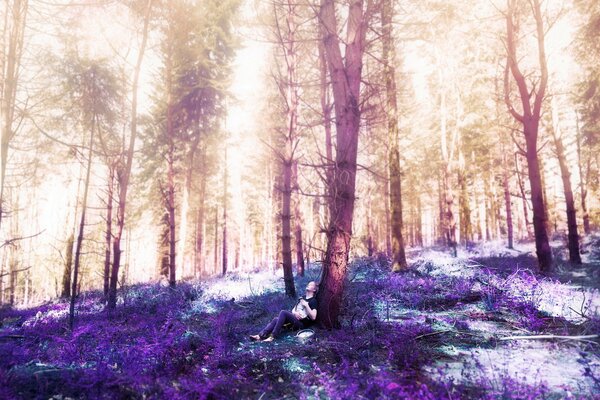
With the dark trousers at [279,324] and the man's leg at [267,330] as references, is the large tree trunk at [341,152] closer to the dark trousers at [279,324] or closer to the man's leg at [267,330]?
the dark trousers at [279,324]

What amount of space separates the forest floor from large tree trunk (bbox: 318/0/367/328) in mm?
625

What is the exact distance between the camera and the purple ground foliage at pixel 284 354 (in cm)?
350

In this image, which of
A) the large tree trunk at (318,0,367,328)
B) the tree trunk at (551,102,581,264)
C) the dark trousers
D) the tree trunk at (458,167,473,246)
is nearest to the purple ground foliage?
the dark trousers

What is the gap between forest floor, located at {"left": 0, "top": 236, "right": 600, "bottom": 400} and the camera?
351 centimetres

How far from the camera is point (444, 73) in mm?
17422

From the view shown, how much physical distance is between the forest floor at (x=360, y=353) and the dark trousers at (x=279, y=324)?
0.73ft

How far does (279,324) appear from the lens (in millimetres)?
6004

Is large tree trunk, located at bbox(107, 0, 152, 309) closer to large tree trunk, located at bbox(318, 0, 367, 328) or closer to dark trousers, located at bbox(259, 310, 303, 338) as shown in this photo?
dark trousers, located at bbox(259, 310, 303, 338)

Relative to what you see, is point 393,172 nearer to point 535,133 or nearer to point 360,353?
point 535,133

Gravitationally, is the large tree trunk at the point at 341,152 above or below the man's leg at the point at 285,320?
above

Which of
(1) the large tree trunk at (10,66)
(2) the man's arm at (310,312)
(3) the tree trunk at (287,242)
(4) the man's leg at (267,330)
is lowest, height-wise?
(4) the man's leg at (267,330)

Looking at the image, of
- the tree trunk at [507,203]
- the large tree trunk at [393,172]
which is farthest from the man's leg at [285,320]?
the tree trunk at [507,203]

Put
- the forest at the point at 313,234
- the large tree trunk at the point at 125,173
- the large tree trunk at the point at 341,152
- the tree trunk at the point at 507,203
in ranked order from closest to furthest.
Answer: the forest at the point at 313,234, the large tree trunk at the point at 341,152, the large tree trunk at the point at 125,173, the tree trunk at the point at 507,203

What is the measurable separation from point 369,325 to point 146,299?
7929 millimetres
